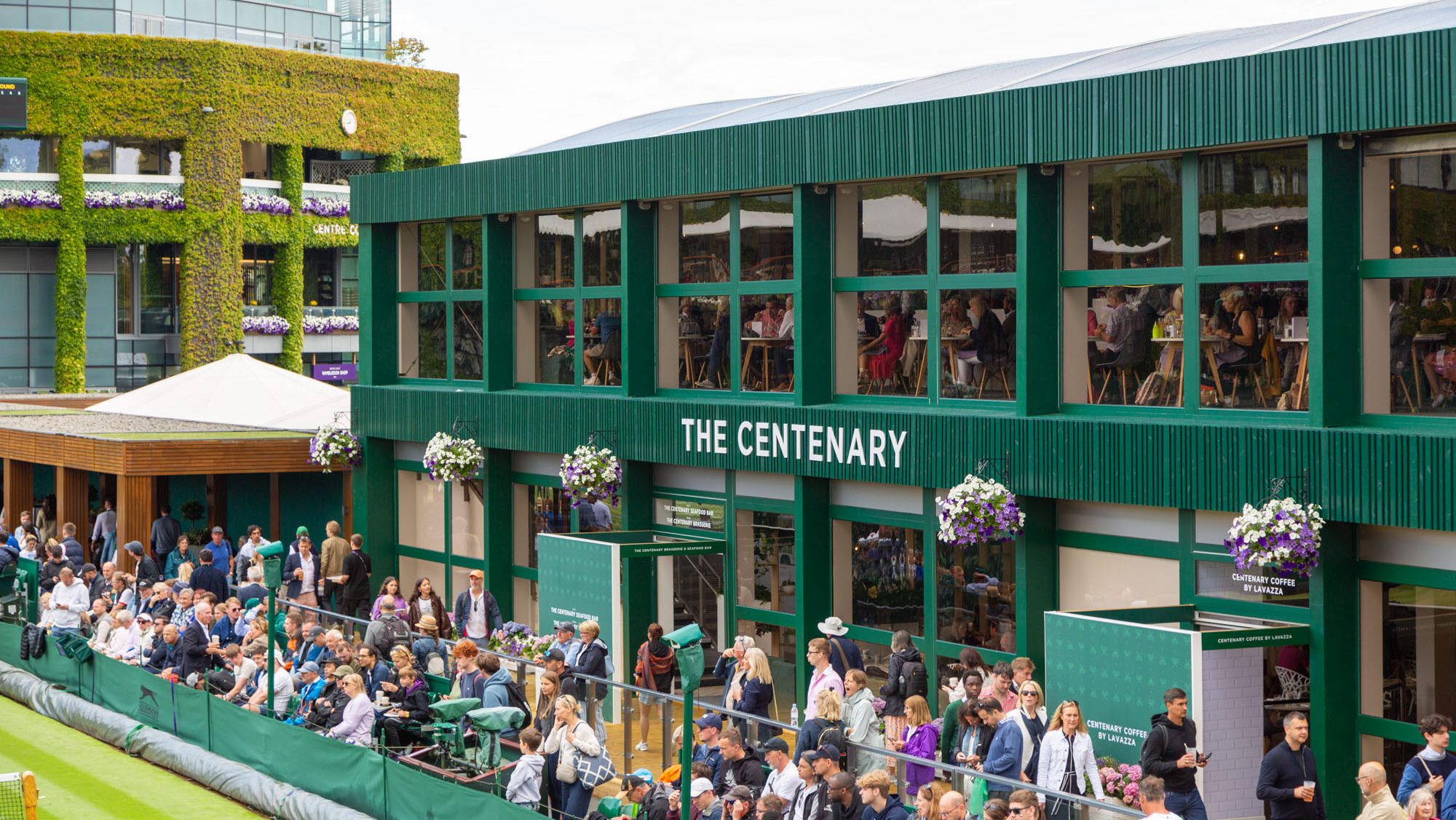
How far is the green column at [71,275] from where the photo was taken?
2170 inches

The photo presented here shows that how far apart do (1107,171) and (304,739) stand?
9.29 meters

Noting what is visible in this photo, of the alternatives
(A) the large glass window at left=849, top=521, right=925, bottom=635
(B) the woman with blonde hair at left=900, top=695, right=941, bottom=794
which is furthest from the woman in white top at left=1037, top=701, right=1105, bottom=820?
(A) the large glass window at left=849, top=521, right=925, bottom=635

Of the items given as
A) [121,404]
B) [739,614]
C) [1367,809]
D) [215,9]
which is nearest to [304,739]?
[739,614]

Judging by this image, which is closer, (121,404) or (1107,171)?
(1107,171)

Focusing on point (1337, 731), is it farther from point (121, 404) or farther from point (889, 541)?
point (121, 404)

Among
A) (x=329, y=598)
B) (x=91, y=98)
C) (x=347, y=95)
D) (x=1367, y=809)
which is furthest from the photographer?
(x=347, y=95)

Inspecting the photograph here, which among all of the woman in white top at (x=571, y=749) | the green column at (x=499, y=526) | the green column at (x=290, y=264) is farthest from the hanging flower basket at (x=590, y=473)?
the green column at (x=290, y=264)

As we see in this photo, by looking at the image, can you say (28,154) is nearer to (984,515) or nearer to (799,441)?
(799,441)

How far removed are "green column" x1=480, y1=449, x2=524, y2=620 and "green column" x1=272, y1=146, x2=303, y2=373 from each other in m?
39.3

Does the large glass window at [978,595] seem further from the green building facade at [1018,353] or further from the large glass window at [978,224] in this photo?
the large glass window at [978,224]

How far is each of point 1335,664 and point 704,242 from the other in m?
9.32

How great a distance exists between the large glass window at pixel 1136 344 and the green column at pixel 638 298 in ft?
21.1

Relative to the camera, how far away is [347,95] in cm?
6122

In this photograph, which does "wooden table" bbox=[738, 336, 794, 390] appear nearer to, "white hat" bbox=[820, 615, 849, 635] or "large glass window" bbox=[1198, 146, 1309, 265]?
"white hat" bbox=[820, 615, 849, 635]
